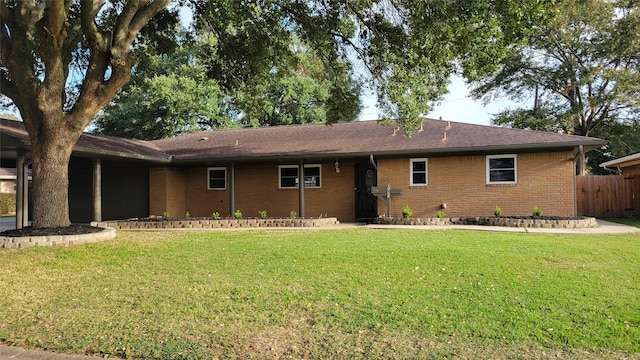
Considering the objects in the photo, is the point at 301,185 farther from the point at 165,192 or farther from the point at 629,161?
the point at 629,161

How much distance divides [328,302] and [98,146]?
11431mm

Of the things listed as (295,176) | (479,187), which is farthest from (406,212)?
(295,176)

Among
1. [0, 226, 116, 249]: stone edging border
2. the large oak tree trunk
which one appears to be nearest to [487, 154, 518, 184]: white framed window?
[0, 226, 116, 249]: stone edging border

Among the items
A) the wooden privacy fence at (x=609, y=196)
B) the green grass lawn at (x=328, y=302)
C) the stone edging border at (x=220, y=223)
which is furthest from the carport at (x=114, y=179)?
the wooden privacy fence at (x=609, y=196)

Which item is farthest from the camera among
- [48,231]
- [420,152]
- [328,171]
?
[328,171]

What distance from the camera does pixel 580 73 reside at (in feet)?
82.5

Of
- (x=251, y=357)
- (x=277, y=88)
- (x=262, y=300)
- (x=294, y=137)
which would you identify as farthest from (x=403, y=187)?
(x=277, y=88)

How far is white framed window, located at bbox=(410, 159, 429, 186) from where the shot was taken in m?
15.3

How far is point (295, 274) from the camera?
6230 millimetres

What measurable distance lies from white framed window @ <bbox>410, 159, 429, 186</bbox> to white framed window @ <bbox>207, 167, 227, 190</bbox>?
7584 millimetres

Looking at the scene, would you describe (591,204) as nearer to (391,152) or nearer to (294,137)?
(391,152)

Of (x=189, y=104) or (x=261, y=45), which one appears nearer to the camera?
(x=261, y=45)

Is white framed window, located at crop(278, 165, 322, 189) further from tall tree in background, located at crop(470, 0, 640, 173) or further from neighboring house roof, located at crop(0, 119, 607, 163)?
tall tree in background, located at crop(470, 0, 640, 173)

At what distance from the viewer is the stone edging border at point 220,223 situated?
46.5 feet
